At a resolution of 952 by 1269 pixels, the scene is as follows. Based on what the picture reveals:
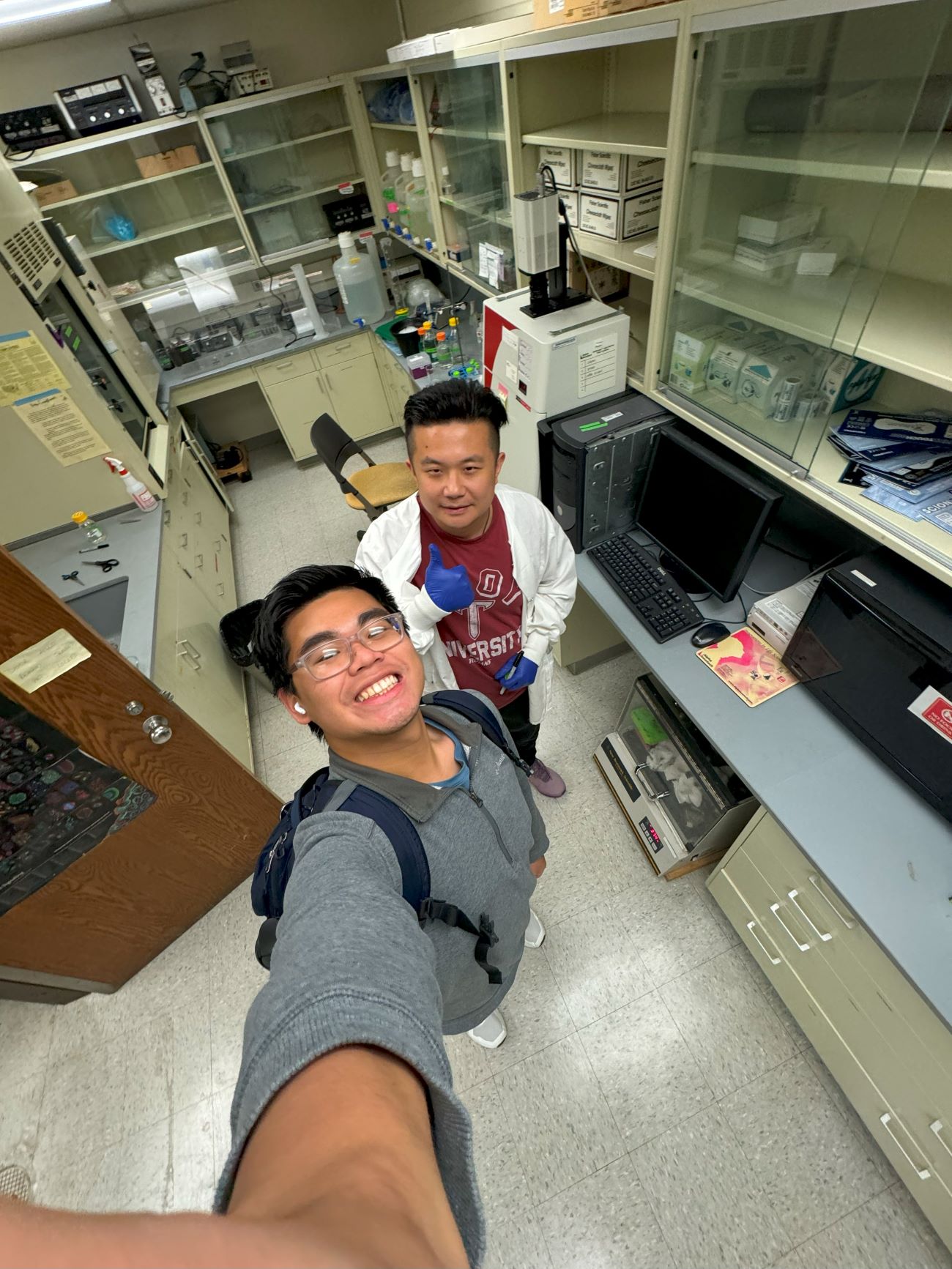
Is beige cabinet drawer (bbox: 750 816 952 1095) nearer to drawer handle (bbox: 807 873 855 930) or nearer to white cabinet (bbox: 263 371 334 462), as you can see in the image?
drawer handle (bbox: 807 873 855 930)

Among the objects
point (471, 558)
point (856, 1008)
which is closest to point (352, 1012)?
point (471, 558)

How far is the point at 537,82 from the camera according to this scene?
71.5 inches

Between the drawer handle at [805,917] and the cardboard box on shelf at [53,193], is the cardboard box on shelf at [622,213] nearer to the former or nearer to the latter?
A: the drawer handle at [805,917]

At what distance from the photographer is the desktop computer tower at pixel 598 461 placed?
169 cm

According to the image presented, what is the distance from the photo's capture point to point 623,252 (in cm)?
173

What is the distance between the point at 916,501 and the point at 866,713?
0.51 meters

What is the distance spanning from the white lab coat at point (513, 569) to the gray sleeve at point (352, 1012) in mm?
852

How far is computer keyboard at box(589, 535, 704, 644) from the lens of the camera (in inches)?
64.0

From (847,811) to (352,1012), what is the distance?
1218 millimetres

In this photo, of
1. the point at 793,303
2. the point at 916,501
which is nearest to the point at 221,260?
the point at 793,303

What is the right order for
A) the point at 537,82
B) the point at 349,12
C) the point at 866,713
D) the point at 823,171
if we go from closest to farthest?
1. the point at 823,171
2. the point at 866,713
3. the point at 537,82
4. the point at 349,12

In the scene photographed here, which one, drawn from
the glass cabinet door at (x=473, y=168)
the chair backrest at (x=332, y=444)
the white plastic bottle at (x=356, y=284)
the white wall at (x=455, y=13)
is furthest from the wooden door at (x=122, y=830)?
the white plastic bottle at (x=356, y=284)

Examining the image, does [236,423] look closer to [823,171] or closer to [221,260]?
[221,260]

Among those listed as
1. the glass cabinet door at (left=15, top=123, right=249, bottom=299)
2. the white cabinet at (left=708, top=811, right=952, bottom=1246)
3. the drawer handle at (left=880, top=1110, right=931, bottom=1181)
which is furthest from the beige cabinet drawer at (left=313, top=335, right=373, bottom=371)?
the drawer handle at (left=880, top=1110, right=931, bottom=1181)
